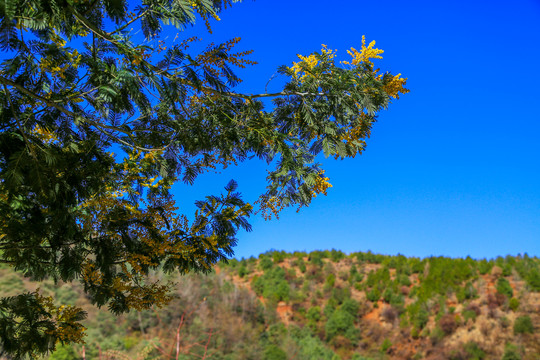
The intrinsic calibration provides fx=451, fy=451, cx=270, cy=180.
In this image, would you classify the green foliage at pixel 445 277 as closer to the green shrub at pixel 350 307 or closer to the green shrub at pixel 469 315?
the green shrub at pixel 469 315

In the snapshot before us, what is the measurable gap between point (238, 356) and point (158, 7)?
20.6m

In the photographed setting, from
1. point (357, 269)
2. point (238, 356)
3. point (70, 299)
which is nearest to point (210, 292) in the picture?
point (238, 356)

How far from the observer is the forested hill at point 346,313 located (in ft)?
68.7

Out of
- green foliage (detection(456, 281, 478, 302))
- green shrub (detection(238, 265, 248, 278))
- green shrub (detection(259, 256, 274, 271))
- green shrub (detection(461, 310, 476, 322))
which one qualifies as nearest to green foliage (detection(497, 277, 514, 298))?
green foliage (detection(456, 281, 478, 302))

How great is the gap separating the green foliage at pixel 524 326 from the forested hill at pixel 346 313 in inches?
2.2

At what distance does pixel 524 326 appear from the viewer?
24.8m

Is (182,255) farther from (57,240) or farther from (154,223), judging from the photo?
(57,240)

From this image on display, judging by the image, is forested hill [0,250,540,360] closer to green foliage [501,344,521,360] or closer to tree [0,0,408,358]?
green foliage [501,344,521,360]

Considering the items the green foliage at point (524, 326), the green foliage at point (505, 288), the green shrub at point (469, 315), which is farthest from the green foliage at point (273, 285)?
the green foliage at point (524, 326)

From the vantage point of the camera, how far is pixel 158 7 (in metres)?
2.89

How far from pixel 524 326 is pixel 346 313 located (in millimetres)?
10801

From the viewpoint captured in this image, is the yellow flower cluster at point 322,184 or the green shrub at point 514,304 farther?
the green shrub at point 514,304

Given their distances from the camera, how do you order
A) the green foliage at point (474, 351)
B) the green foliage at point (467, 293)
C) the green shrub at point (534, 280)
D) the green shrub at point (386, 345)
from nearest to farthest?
the green foliage at point (474, 351)
the green shrub at point (386, 345)
the green shrub at point (534, 280)
the green foliage at point (467, 293)

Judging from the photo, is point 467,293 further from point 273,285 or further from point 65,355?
point 65,355
